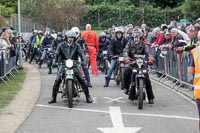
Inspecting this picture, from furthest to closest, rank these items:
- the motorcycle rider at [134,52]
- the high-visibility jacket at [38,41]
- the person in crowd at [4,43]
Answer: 1. the high-visibility jacket at [38,41]
2. the person in crowd at [4,43]
3. the motorcycle rider at [134,52]

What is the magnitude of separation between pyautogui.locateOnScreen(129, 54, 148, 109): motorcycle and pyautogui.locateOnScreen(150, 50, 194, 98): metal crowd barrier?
5.86 feet

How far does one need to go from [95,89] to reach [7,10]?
151 ft

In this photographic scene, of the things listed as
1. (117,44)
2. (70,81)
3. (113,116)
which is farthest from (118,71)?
(113,116)

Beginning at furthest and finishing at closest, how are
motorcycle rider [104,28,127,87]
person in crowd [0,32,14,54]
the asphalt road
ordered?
person in crowd [0,32,14,54]
motorcycle rider [104,28,127,87]
the asphalt road

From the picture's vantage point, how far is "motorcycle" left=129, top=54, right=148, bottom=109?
12578 mm

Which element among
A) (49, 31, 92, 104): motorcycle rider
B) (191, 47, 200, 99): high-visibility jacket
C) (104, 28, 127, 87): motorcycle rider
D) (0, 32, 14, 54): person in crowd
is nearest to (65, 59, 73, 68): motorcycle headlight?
(49, 31, 92, 104): motorcycle rider

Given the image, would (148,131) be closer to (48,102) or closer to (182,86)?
(48,102)

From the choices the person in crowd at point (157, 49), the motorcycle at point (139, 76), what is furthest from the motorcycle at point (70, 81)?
the person in crowd at point (157, 49)

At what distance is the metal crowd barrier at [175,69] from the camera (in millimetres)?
15804

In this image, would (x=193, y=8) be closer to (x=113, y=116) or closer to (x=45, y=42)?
(x=45, y=42)

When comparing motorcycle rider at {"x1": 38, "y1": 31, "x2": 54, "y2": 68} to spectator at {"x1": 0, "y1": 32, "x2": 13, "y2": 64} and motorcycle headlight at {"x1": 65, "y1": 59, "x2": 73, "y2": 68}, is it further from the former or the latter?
motorcycle headlight at {"x1": 65, "y1": 59, "x2": 73, "y2": 68}

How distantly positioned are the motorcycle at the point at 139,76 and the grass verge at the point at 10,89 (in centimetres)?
329

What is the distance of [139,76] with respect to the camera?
41.8ft

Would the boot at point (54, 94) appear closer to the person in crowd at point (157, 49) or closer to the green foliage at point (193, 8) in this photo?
the person in crowd at point (157, 49)
